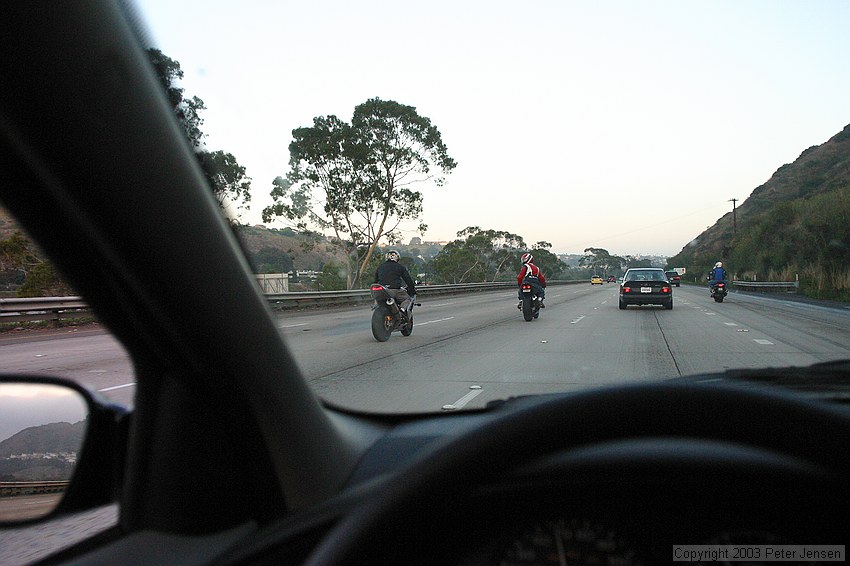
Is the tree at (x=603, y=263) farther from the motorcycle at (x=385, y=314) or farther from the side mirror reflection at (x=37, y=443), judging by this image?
the side mirror reflection at (x=37, y=443)

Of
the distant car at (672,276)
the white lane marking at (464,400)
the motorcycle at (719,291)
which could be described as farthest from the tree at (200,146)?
the motorcycle at (719,291)

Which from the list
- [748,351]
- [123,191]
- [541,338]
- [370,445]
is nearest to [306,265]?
[370,445]

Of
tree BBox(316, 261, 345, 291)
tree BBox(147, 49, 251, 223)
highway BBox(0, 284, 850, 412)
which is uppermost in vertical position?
tree BBox(147, 49, 251, 223)

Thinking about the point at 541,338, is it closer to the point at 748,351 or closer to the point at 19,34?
the point at 748,351

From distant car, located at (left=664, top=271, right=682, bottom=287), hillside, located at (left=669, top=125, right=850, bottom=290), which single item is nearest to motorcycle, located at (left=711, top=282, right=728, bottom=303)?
distant car, located at (left=664, top=271, right=682, bottom=287)

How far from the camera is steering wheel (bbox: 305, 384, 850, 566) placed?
1.15m

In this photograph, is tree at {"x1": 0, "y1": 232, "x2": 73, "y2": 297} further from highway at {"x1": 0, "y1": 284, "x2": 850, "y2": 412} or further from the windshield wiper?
the windshield wiper

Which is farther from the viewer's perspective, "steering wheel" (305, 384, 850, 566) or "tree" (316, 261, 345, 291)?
"tree" (316, 261, 345, 291)

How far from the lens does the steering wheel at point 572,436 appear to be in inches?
45.2

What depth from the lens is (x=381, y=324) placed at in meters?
12.9

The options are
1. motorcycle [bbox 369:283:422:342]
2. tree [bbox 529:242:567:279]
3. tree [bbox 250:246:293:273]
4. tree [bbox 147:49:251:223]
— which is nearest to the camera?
tree [bbox 147:49:251:223]

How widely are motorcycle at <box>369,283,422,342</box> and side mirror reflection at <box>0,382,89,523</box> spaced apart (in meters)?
10.4

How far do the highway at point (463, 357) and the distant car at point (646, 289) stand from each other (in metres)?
6.92

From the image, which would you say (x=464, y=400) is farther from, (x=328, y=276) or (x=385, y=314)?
(x=385, y=314)
